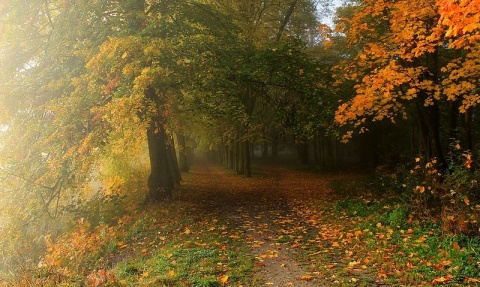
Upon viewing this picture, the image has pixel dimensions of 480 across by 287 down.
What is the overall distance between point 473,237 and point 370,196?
603 centimetres

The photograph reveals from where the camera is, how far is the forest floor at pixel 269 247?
6.21 metres

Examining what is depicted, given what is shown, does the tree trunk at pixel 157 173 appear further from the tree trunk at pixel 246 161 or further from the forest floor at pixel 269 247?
the tree trunk at pixel 246 161

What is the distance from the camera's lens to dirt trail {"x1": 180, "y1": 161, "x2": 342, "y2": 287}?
663 cm

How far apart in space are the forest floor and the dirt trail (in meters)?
0.03

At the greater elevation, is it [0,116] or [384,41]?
[384,41]

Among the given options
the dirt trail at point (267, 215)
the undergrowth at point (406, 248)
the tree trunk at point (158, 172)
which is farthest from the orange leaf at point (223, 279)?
the tree trunk at point (158, 172)

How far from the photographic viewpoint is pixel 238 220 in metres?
11.4

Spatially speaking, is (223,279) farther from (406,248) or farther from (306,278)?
(406,248)

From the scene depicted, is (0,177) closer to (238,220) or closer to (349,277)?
(238,220)

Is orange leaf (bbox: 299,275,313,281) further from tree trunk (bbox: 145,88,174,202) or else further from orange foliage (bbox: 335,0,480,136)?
tree trunk (bbox: 145,88,174,202)

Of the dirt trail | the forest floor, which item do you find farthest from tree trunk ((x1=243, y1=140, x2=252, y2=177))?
the forest floor

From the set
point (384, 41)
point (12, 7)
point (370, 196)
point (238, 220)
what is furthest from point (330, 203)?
point (12, 7)

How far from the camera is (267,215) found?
11.9m

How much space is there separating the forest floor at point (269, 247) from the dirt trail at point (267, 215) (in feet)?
0.11
